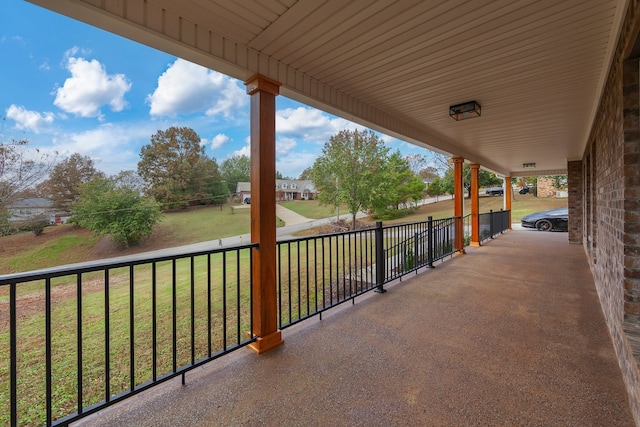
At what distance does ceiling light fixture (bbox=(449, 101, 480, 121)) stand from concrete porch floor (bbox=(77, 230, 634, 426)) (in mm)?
2244

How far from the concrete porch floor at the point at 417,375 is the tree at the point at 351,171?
39.5 ft

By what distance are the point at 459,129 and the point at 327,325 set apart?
3.69 metres

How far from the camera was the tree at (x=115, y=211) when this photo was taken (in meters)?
9.59

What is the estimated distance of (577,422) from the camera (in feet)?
4.68

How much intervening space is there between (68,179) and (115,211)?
5.58ft

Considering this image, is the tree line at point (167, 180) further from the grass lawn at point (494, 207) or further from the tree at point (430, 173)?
the tree at point (430, 173)

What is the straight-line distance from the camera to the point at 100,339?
14.1ft

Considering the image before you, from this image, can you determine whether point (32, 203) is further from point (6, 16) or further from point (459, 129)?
point (459, 129)

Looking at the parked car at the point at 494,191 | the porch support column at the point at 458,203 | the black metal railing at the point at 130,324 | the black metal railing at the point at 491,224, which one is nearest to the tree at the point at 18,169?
the black metal railing at the point at 130,324

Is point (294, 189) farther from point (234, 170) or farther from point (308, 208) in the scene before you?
point (234, 170)

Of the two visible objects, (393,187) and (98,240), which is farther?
(393,187)

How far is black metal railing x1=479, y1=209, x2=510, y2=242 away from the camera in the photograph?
26.0 ft

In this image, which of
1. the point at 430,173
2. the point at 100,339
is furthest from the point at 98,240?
the point at 430,173

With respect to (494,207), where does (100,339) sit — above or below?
below
